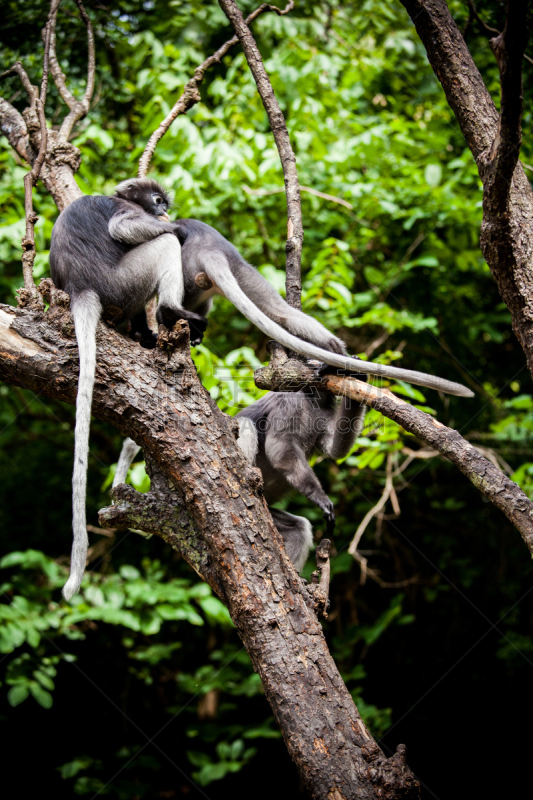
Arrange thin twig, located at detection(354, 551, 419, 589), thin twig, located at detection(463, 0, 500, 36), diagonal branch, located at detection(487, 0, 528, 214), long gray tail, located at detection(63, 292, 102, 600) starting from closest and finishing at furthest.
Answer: diagonal branch, located at detection(487, 0, 528, 214) < long gray tail, located at detection(63, 292, 102, 600) < thin twig, located at detection(463, 0, 500, 36) < thin twig, located at detection(354, 551, 419, 589)

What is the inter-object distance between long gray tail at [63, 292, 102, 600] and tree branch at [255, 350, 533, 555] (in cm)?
93

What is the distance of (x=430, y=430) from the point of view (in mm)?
2516

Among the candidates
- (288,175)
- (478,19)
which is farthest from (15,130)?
(478,19)

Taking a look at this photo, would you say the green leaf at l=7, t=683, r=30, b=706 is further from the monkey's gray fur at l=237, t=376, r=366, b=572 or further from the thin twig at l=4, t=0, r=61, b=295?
the thin twig at l=4, t=0, r=61, b=295

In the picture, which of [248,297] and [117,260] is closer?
[117,260]

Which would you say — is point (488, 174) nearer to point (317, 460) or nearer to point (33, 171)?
point (33, 171)

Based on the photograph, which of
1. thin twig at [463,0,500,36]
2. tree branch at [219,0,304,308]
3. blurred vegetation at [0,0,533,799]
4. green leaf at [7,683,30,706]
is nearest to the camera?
thin twig at [463,0,500,36]

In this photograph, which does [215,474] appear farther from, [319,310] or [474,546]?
[474,546]

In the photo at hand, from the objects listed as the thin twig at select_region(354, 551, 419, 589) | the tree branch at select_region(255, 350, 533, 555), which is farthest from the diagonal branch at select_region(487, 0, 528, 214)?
the thin twig at select_region(354, 551, 419, 589)

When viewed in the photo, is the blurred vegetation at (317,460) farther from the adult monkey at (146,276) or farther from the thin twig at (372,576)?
the adult monkey at (146,276)

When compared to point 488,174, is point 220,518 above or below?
below

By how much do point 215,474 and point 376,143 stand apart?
13.3 ft

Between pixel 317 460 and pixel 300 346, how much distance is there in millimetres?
2505

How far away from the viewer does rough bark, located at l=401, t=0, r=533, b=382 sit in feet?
7.91
